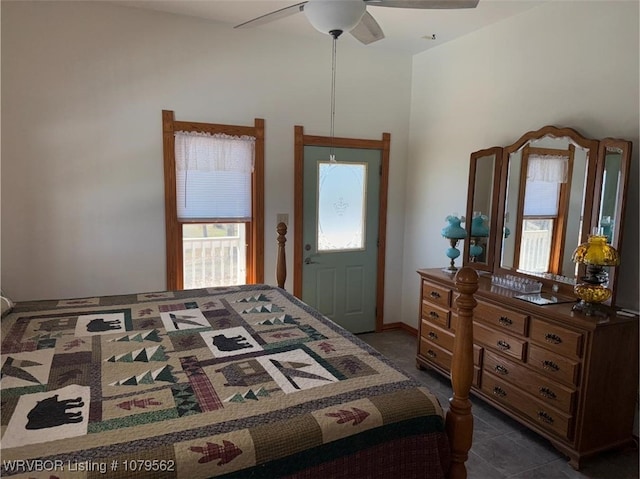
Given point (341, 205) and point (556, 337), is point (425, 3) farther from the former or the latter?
point (341, 205)

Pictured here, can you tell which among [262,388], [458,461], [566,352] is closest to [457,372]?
[458,461]

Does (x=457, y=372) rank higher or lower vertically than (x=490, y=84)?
Answer: lower

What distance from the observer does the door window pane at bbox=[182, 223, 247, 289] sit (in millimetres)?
3910

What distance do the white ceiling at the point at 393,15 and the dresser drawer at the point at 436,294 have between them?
2179 mm

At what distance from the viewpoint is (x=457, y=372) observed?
5.53ft

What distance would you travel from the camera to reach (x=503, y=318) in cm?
297

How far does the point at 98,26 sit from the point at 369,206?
9.42 ft

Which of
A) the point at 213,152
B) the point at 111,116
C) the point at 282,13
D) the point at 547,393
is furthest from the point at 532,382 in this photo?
the point at 111,116

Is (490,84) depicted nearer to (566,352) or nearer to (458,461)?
(566,352)

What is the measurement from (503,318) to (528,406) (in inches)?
22.5

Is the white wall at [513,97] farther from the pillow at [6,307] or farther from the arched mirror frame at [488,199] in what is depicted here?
the pillow at [6,307]

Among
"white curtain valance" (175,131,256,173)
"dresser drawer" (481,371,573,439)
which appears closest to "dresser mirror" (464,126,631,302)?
"dresser drawer" (481,371,573,439)

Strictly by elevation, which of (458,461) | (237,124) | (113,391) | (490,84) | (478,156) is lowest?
(458,461)

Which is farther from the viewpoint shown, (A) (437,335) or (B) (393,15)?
(A) (437,335)
